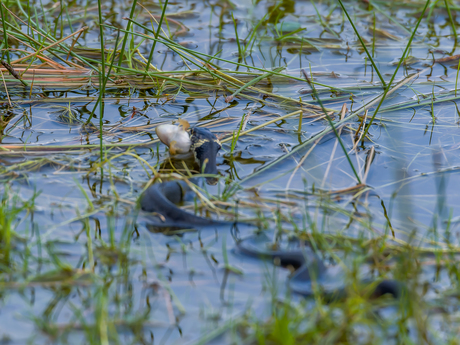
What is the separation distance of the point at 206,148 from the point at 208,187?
29 cm

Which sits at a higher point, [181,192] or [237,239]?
[181,192]

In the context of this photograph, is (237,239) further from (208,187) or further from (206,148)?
(206,148)

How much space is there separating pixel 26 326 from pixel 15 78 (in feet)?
8.33

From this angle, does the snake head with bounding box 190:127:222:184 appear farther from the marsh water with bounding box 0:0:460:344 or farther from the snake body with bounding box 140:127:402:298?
the marsh water with bounding box 0:0:460:344

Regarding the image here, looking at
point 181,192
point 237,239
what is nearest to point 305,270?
point 237,239

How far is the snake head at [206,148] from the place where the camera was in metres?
2.80

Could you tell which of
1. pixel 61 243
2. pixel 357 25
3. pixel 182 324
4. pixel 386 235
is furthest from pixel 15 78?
pixel 357 25

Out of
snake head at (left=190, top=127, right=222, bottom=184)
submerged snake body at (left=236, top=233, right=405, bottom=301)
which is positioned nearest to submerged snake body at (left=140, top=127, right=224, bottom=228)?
snake head at (left=190, top=127, right=222, bottom=184)

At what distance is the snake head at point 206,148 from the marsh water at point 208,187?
117 mm

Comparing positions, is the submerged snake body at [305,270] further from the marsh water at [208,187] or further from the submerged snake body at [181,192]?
the submerged snake body at [181,192]

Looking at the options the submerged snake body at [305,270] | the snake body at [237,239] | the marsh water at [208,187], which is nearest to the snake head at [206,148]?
the snake body at [237,239]

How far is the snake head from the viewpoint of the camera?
2.80m

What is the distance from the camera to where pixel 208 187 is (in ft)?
8.96

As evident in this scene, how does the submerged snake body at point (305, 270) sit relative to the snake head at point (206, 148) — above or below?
below
